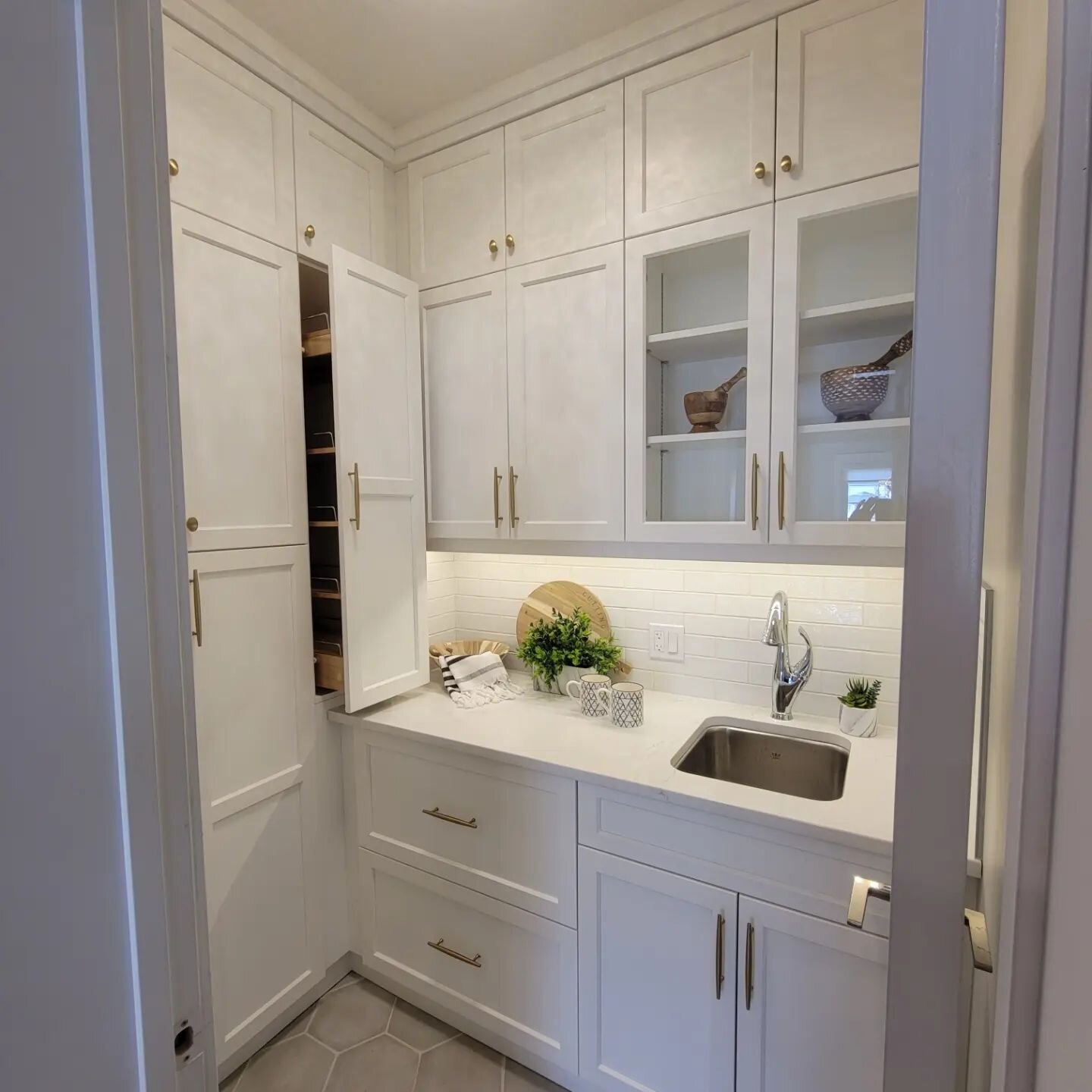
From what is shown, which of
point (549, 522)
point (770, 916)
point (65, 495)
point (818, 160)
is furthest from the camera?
point (549, 522)

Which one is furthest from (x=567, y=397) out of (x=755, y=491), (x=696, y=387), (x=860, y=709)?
(x=860, y=709)

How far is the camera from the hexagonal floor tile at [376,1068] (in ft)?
5.09

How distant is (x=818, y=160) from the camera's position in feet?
4.35

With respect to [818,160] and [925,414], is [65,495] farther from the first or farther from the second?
[818,160]

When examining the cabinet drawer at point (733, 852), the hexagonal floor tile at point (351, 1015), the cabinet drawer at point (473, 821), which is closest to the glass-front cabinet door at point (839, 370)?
the cabinet drawer at point (733, 852)

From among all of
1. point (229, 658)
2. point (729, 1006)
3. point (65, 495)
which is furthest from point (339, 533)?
point (729, 1006)

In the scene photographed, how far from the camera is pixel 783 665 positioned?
1639mm

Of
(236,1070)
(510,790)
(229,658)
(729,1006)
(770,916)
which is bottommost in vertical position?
(236,1070)

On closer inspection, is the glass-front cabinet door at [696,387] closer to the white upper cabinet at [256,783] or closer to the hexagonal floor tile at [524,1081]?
the white upper cabinet at [256,783]

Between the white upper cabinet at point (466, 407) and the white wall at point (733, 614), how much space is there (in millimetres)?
370

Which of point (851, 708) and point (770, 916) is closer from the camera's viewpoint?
point (770, 916)

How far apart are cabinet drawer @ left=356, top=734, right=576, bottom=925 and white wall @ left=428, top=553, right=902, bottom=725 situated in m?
0.62

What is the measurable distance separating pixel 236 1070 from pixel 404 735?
979 mm

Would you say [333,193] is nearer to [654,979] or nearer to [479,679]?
[479,679]
